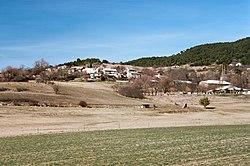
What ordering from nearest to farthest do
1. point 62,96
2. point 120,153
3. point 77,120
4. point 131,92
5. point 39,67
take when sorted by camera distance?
point 120,153 → point 77,120 → point 62,96 → point 131,92 → point 39,67

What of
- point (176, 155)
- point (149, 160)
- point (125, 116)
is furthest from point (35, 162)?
point (125, 116)

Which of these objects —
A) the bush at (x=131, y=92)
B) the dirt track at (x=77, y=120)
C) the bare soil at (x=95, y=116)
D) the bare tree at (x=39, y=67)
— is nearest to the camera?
the dirt track at (x=77, y=120)

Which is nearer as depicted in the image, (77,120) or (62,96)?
(77,120)

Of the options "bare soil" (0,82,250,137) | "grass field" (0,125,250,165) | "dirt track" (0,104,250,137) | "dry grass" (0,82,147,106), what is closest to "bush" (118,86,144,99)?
"bare soil" (0,82,250,137)

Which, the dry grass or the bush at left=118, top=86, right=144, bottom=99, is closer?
the dry grass

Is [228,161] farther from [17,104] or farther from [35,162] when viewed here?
[17,104]

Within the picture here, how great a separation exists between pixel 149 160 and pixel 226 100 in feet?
303

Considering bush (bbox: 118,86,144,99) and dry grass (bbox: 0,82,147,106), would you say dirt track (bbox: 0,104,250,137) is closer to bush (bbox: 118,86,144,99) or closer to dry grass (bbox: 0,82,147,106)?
dry grass (bbox: 0,82,147,106)

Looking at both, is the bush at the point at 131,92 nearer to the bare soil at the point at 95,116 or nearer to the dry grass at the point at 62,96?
the bare soil at the point at 95,116

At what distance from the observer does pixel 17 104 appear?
2908 inches

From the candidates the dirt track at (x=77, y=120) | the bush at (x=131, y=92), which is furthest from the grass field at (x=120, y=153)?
the bush at (x=131, y=92)

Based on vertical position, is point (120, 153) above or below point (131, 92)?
below

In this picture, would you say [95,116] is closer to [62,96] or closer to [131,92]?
[62,96]

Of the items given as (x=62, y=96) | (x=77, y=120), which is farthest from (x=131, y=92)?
(x=77, y=120)
